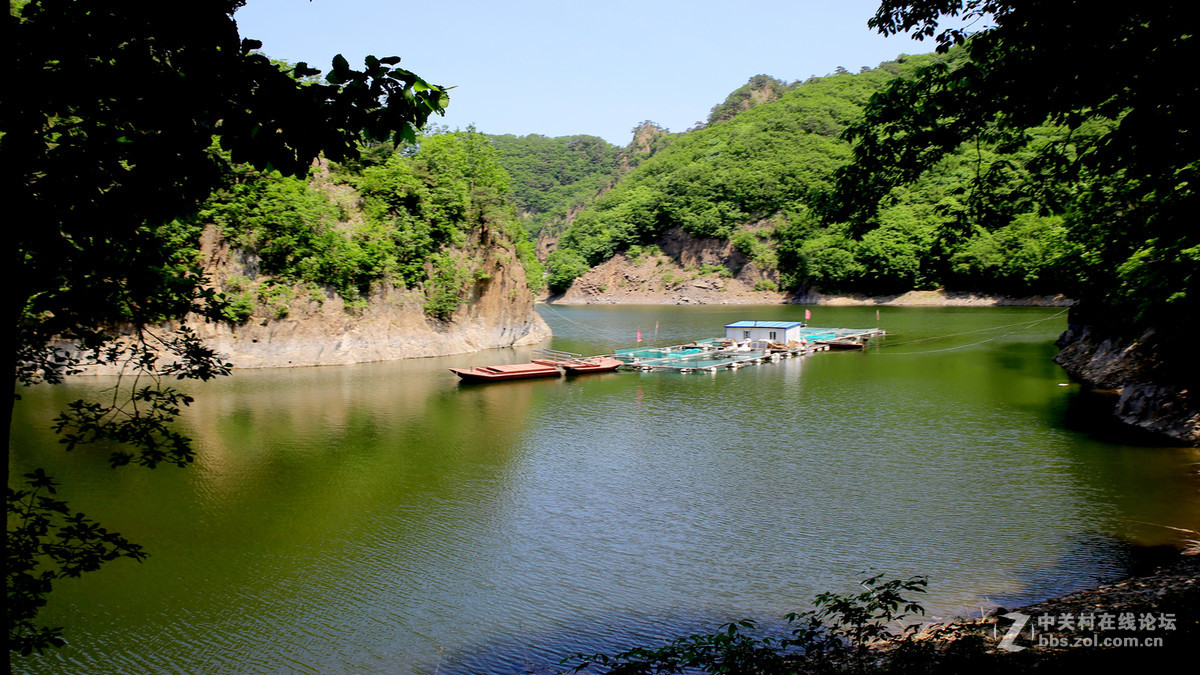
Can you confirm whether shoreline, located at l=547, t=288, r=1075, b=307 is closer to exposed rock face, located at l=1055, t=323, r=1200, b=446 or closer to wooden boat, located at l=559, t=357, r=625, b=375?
exposed rock face, located at l=1055, t=323, r=1200, b=446

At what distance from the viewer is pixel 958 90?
9.21 metres

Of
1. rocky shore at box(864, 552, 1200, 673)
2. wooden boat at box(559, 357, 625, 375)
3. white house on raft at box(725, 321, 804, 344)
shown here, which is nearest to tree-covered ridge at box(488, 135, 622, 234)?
white house on raft at box(725, 321, 804, 344)

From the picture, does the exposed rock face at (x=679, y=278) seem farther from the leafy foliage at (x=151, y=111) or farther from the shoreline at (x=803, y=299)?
the leafy foliage at (x=151, y=111)

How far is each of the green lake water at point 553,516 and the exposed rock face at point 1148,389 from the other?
121 centimetres

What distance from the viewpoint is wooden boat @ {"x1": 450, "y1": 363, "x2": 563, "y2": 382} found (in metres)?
33.2

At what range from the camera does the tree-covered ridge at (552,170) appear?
163 m

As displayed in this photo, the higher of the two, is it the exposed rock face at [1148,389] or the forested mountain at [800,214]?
the forested mountain at [800,214]

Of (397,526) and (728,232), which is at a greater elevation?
(728,232)

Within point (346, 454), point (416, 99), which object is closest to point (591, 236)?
point (346, 454)

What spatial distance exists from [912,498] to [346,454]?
14.2 metres

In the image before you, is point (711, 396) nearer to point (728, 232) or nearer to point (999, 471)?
point (999, 471)

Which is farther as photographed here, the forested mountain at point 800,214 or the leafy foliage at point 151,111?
the forested mountain at point 800,214

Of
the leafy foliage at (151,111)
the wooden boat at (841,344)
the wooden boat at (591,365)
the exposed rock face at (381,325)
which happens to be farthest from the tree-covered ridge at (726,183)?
the leafy foliage at (151,111)

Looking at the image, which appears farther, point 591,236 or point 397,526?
point 591,236
